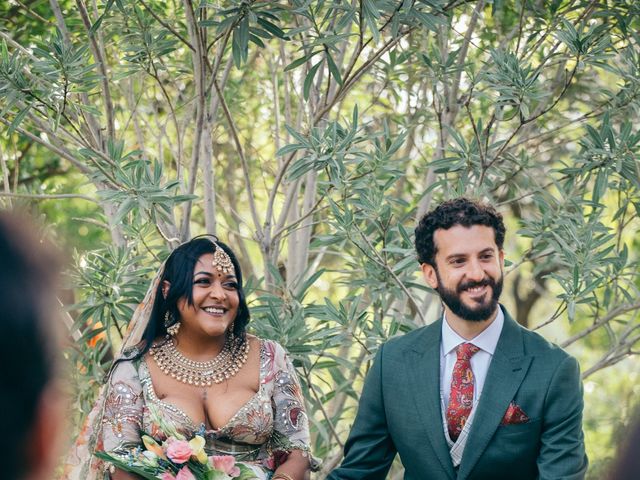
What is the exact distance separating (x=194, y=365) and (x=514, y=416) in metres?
1.29

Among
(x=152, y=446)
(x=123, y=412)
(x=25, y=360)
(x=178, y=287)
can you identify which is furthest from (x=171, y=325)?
(x=25, y=360)

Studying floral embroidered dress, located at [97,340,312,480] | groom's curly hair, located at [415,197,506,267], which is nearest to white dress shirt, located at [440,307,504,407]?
groom's curly hair, located at [415,197,506,267]

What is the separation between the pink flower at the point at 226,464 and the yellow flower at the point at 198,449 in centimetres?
11

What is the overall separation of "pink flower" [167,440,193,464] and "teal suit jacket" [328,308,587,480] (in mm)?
544

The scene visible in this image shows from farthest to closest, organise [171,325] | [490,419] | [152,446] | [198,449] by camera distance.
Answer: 1. [171,325]
2. [152,446]
3. [198,449]
4. [490,419]

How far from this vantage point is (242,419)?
13.6 feet

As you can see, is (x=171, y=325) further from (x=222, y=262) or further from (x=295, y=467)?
(x=295, y=467)

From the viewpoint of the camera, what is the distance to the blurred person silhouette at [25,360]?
1291mm

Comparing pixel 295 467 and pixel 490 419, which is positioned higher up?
pixel 490 419

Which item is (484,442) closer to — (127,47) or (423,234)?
(423,234)

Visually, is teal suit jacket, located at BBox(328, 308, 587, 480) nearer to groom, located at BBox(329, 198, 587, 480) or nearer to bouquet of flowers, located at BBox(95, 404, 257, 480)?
groom, located at BBox(329, 198, 587, 480)

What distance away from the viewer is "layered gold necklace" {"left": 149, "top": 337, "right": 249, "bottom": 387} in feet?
13.8

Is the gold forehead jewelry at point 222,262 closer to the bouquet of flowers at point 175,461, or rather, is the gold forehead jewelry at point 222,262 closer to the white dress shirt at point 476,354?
the bouquet of flowers at point 175,461

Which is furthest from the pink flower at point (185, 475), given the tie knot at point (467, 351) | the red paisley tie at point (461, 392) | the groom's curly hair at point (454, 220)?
the groom's curly hair at point (454, 220)
